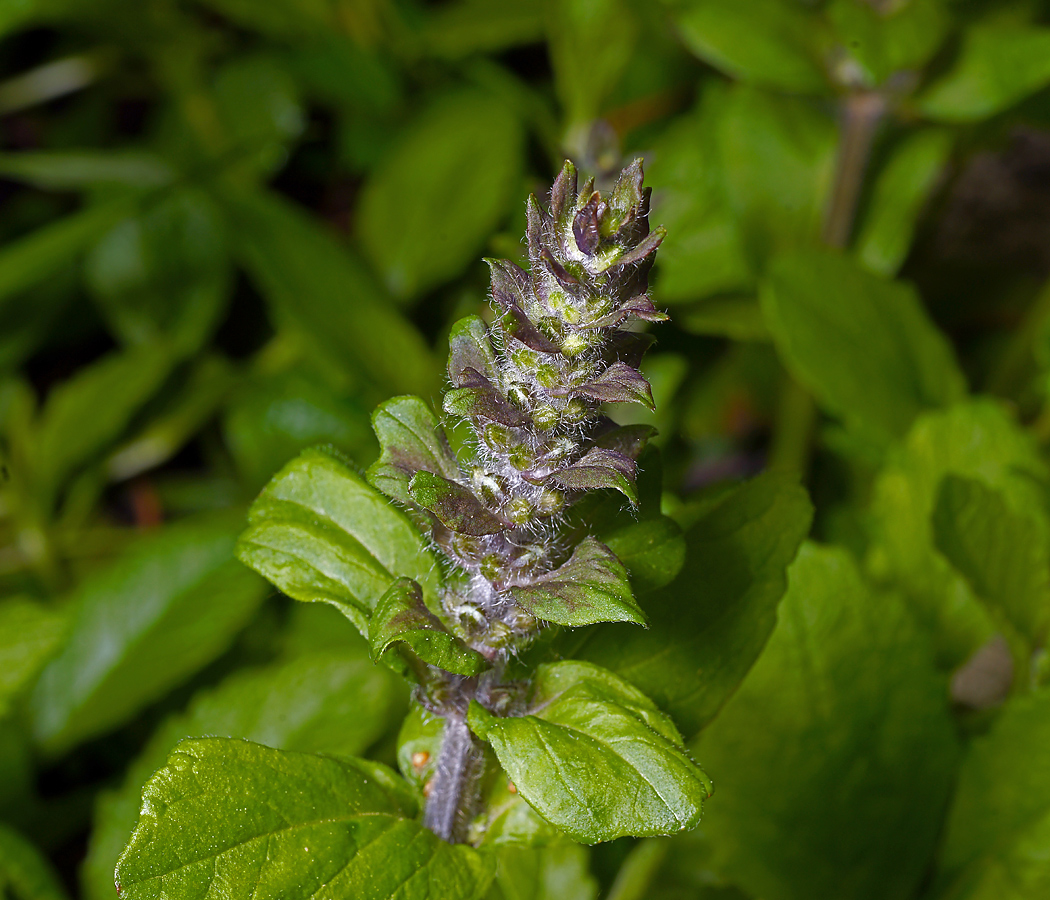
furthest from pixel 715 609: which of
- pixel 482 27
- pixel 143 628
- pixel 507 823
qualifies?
pixel 482 27

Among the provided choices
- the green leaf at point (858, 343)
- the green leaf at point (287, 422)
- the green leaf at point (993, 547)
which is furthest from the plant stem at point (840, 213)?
the green leaf at point (287, 422)

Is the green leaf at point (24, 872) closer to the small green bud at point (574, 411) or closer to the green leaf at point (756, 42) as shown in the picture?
the small green bud at point (574, 411)

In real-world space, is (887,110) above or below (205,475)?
above

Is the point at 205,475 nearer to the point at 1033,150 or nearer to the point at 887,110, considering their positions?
the point at 887,110

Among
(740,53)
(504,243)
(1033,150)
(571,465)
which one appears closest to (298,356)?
(504,243)

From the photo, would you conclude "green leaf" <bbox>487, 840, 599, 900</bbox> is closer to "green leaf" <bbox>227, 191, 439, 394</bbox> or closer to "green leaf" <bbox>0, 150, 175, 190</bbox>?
"green leaf" <bbox>227, 191, 439, 394</bbox>
